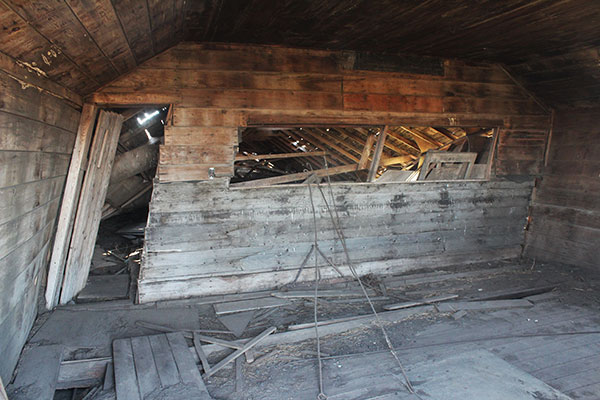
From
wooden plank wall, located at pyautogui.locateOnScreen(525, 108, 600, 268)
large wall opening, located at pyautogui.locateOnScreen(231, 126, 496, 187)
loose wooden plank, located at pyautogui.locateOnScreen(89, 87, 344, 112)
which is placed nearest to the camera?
loose wooden plank, located at pyautogui.locateOnScreen(89, 87, 344, 112)

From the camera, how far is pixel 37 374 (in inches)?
99.3

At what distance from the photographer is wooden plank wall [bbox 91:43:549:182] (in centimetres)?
364

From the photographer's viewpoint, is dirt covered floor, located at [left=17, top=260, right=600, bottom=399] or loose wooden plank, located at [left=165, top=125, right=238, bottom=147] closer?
dirt covered floor, located at [left=17, top=260, right=600, bottom=399]

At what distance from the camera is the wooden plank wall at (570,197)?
4.79 meters

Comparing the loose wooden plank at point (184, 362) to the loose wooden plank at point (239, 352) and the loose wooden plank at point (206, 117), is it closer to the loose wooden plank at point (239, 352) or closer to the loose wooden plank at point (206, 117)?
the loose wooden plank at point (239, 352)

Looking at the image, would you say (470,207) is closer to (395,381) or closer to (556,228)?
(556,228)

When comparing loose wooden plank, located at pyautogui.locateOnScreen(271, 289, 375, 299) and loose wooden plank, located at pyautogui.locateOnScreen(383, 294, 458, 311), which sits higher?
loose wooden plank, located at pyautogui.locateOnScreen(383, 294, 458, 311)

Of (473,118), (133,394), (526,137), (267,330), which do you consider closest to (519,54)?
(473,118)

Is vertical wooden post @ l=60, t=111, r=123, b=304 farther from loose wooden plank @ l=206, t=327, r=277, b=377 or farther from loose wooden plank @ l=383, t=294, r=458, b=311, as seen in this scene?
loose wooden plank @ l=383, t=294, r=458, b=311

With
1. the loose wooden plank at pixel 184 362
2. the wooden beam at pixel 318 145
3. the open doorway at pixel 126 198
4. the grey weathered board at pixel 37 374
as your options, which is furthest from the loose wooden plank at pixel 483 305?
the wooden beam at pixel 318 145

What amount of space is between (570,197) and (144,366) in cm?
538

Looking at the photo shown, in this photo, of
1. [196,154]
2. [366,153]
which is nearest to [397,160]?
[366,153]

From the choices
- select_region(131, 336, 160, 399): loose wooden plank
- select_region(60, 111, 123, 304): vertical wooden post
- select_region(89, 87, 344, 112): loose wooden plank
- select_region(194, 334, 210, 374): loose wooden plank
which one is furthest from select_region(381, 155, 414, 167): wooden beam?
select_region(131, 336, 160, 399): loose wooden plank

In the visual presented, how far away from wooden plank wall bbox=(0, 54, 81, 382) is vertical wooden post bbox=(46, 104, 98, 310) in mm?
191
